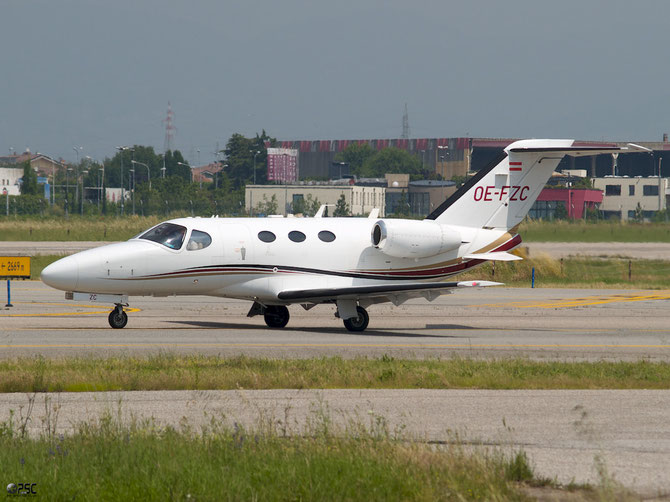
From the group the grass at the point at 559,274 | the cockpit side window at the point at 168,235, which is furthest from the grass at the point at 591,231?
the cockpit side window at the point at 168,235

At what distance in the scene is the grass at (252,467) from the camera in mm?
7859

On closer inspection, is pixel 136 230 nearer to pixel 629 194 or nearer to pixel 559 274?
pixel 559 274

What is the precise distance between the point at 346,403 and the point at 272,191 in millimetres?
98412

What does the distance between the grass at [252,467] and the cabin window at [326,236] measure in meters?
14.3

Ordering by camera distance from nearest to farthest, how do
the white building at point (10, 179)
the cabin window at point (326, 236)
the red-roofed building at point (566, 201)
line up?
the cabin window at point (326, 236)
the red-roofed building at point (566, 201)
the white building at point (10, 179)

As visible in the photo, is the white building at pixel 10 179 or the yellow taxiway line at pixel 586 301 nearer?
the yellow taxiway line at pixel 586 301

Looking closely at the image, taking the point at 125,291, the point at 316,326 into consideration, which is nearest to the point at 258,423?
the point at 125,291

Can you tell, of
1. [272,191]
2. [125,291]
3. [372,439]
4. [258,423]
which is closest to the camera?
[372,439]

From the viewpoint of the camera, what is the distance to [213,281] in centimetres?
2319

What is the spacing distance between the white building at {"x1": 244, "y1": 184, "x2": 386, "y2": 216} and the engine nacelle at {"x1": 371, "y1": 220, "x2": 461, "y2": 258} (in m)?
70.8

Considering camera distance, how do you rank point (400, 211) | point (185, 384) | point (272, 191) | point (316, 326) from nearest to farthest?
1. point (185, 384)
2. point (316, 326)
3. point (400, 211)
4. point (272, 191)

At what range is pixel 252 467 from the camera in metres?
8.48

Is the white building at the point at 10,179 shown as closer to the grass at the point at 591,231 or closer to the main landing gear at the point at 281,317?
the grass at the point at 591,231

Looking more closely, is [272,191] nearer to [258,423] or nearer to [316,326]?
[316,326]
